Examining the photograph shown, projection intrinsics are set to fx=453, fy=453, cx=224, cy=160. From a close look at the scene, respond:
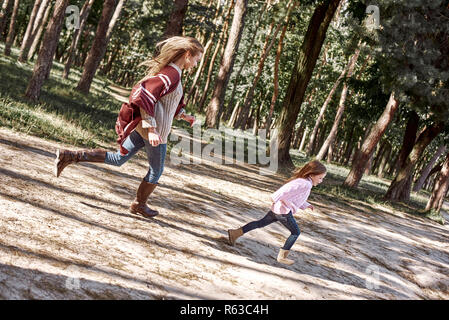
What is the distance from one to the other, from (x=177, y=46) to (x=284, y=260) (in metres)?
2.74

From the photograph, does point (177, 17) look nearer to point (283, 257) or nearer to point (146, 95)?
point (146, 95)

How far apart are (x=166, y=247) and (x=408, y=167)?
13.7m

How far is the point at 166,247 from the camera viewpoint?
4.71 metres

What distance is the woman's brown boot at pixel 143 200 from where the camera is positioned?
207 inches

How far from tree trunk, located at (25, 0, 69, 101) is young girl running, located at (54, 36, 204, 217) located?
7034 millimetres

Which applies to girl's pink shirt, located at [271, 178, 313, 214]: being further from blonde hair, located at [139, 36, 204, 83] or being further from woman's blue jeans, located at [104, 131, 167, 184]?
blonde hair, located at [139, 36, 204, 83]

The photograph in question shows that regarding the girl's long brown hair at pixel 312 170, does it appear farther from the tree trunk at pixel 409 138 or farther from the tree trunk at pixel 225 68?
the tree trunk at pixel 225 68

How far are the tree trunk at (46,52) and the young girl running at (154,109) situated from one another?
703cm

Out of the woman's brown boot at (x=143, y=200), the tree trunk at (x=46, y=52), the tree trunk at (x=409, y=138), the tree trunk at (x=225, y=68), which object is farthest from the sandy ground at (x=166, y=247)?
the tree trunk at (x=225, y=68)

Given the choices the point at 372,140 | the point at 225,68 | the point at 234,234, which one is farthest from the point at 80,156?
the point at 225,68

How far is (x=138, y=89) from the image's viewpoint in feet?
15.0
